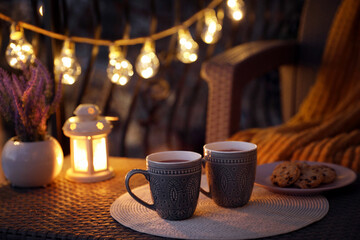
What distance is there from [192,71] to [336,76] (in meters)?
1.62

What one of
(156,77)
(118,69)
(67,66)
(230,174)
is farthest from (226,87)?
(156,77)

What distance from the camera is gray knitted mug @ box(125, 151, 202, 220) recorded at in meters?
0.67

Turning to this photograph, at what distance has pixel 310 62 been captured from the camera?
1692mm

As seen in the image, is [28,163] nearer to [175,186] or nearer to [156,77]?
[175,186]

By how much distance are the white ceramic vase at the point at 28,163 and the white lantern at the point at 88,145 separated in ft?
0.22

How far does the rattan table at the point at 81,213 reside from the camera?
2.13 ft

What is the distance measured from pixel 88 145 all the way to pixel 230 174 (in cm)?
40

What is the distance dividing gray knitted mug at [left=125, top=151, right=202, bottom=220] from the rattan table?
0.07m

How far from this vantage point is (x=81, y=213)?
754 millimetres

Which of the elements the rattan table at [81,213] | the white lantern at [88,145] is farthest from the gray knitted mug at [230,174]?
the white lantern at [88,145]

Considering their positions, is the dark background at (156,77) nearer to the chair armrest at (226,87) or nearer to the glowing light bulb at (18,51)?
the chair armrest at (226,87)

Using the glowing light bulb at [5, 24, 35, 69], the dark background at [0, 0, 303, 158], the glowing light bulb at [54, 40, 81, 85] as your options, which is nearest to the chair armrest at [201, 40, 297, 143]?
the glowing light bulb at [54, 40, 81, 85]

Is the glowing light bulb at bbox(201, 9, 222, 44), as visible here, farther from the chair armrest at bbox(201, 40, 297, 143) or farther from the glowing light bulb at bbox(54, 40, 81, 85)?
the glowing light bulb at bbox(54, 40, 81, 85)

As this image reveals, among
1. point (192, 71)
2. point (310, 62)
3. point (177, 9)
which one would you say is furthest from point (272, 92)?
point (177, 9)
